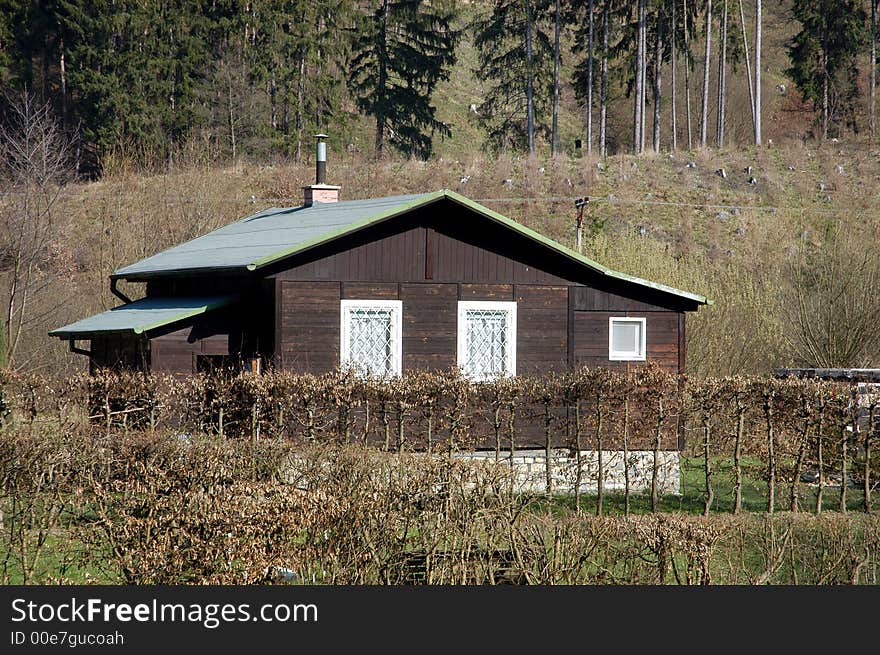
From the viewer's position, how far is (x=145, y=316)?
19.6 m

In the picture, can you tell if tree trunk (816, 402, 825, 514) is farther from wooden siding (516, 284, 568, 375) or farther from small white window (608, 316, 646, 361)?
wooden siding (516, 284, 568, 375)

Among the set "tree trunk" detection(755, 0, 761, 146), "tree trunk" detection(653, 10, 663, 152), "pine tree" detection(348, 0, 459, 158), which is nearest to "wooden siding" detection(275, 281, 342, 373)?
"pine tree" detection(348, 0, 459, 158)

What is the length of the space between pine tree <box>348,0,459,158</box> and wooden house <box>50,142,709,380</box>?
35307mm

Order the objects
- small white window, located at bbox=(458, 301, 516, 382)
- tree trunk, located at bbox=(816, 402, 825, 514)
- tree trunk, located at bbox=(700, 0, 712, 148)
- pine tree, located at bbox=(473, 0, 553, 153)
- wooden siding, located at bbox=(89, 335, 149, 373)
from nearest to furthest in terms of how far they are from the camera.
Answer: tree trunk, located at bbox=(816, 402, 825, 514) < small white window, located at bbox=(458, 301, 516, 382) < wooden siding, located at bbox=(89, 335, 149, 373) < tree trunk, located at bbox=(700, 0, 712, 148) < pine tree, located at bbox=(473, 0, 553, 153)

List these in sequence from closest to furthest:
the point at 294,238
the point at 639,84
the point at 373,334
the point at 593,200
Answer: the point at 373,334 → the point at 294,238 → the point at 593,200 → the point at 639,84

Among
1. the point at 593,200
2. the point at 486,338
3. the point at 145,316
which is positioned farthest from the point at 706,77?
the point at 145,316

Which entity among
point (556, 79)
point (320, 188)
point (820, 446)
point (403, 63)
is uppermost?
point (403, 63)

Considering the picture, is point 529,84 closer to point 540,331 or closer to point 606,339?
point 606,339

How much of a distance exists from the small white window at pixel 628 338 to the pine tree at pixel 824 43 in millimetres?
47089

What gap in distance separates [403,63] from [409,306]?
39.1 metres

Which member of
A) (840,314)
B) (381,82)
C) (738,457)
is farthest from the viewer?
(381,82)

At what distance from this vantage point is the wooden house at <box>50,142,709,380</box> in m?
18.3

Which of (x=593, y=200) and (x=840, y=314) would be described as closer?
(x=840, y=314)

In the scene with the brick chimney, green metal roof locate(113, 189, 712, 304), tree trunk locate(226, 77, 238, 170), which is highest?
tree trunk locate(226, 77, 238, 170)
